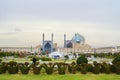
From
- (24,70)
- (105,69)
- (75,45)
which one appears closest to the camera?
(24,70)

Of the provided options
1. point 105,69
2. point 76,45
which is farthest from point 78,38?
point 105,69

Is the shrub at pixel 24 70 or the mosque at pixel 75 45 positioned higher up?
the mosque at pixel 75 45

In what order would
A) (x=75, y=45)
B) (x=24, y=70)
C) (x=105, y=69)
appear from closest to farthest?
(x=24, y=70)
(x=105, y=69)
(x=75, y=45)

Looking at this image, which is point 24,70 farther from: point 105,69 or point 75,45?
point 75,45

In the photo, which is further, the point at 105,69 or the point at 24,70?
the point at 105,69

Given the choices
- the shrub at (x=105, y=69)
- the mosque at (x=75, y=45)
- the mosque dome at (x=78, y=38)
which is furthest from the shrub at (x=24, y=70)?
the mosque dome at (x=78, y=38)

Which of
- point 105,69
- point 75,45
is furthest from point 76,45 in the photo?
point 105,69

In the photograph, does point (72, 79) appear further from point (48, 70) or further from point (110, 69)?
point (110, 69)

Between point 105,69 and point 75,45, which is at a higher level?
point 75,45

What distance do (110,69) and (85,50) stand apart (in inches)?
3565

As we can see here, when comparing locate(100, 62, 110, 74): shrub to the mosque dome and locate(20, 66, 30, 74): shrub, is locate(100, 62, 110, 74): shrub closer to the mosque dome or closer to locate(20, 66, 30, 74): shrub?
locate(20, 66, 30, 74): shrub

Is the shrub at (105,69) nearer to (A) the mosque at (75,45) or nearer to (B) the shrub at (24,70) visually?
(B) the shrub at (24,70)

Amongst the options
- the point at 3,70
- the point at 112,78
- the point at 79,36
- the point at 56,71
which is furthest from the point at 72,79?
the point at 79,36

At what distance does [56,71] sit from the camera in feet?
57.3
